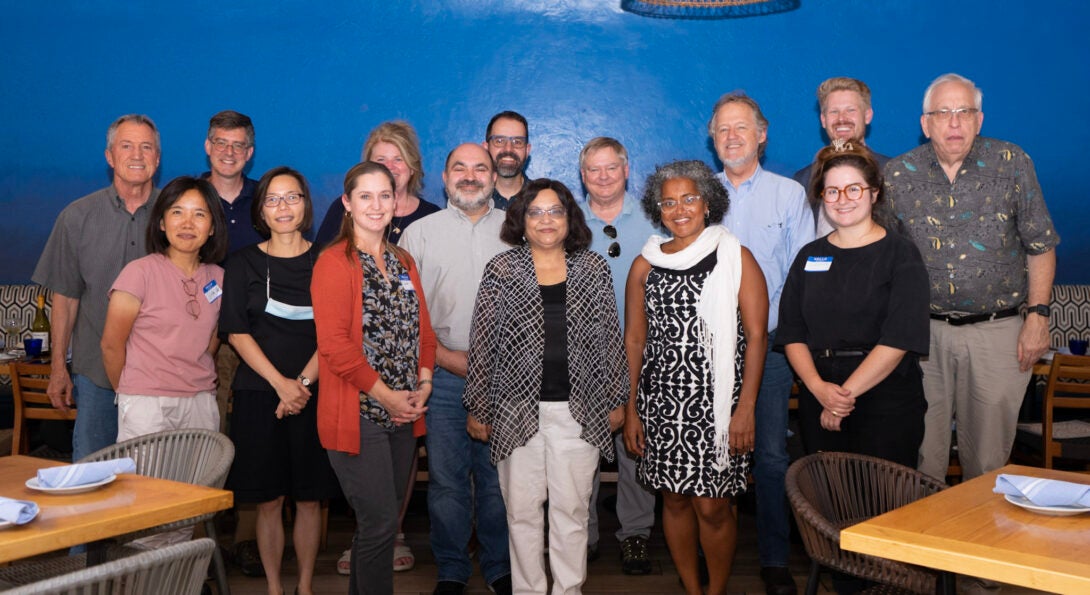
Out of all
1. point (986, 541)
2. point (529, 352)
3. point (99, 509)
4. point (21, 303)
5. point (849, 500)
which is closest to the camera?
point (986, 541)

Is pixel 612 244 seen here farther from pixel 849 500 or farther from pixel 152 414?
pixel 152 414

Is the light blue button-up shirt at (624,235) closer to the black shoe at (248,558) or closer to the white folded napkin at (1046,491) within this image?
the black shoe at (248,558)

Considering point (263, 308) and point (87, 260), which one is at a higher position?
point (87, 260)

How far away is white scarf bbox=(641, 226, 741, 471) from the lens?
3383mm

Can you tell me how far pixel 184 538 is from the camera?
3.24 m

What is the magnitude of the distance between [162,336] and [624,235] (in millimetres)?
1986

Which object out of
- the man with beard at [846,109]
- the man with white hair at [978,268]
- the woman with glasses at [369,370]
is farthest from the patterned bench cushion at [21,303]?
the man with white hair at [978,268]

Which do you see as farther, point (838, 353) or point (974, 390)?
point (974, 390)

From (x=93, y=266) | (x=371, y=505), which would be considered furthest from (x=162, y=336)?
(x=371, y=505)

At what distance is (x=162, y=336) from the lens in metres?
3.40

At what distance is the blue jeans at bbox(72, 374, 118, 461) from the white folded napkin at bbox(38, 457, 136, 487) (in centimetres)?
147

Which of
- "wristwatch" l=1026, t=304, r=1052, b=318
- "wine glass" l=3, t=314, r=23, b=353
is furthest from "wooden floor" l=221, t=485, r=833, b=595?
"wine glass" l=3, t=314, r=23, b=353

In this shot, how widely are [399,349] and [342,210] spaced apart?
115 centimetres

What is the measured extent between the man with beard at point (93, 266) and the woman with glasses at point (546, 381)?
159cm
